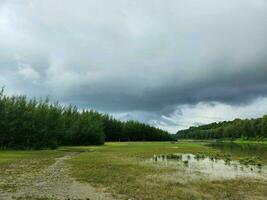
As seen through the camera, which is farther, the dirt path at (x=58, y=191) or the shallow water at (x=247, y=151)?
the shallow water at (x=247, y=151)

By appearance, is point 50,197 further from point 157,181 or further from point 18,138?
point 18,138

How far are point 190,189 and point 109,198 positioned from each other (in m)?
6.18

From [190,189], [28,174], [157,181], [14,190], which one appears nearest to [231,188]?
[190,189]

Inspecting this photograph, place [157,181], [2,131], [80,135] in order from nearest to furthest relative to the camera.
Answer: [157,181], [2,131], [80,135]

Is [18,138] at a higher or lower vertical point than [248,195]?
higher

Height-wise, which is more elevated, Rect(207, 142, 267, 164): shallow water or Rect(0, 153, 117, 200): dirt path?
Rect(207, 142, 267, 164): shallow water

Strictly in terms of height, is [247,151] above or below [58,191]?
above

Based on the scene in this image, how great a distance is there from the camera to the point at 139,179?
104ft

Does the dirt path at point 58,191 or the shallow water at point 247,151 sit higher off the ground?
the shallow water at point 247,151

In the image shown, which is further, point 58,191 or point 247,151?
point 247,151

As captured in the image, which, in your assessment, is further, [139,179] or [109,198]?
[139,179]

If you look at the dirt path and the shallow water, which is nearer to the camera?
the dirt path

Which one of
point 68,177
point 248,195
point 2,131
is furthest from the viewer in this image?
point 2,131

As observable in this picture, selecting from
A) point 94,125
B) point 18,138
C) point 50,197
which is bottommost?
point 50,197
